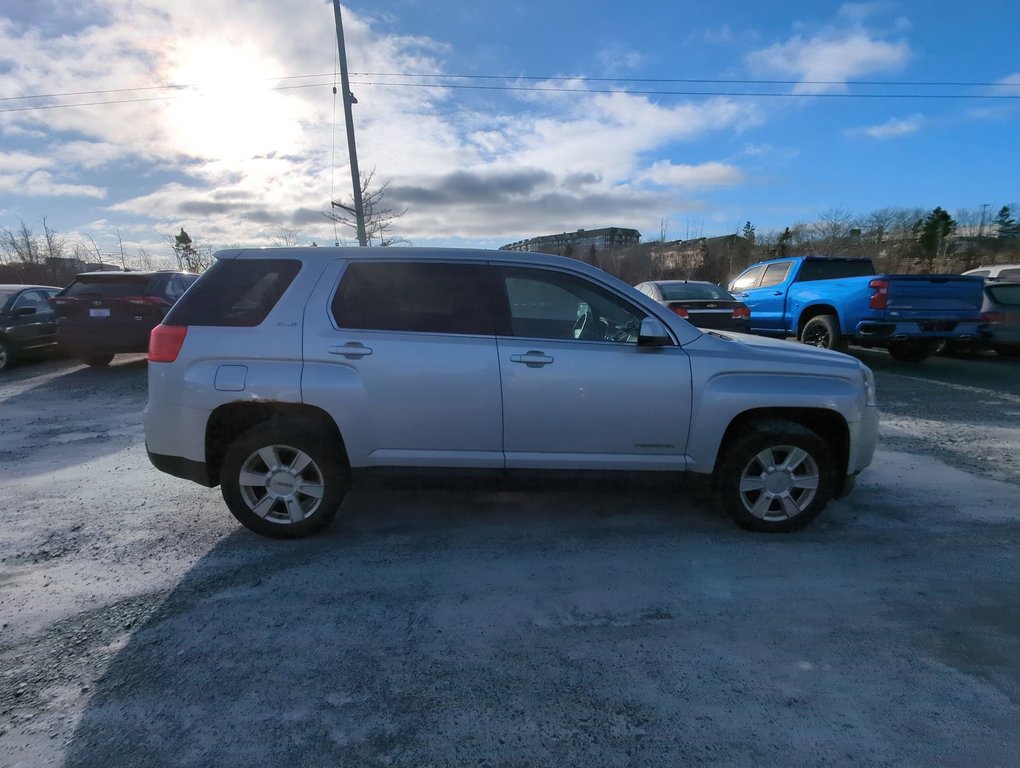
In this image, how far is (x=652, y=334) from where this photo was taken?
134 inches

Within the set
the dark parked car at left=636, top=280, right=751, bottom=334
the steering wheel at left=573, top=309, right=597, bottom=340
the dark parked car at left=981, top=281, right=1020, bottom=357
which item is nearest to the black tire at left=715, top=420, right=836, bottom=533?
the steering wheel at left=573, top=309, right=597, bottom=340

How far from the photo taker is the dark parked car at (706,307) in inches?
361

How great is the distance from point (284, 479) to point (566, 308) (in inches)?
83.9

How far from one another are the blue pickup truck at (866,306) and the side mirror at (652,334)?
738 cm

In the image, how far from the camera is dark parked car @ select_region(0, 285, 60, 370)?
9.66 metres

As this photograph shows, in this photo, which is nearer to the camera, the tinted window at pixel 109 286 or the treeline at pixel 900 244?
the tinted window at pixel 109 286

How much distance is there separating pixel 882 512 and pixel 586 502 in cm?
213

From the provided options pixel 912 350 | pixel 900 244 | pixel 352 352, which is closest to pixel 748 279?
pixel 912 350

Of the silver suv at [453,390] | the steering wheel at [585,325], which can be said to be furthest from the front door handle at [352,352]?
the steering wheel at [585,325]

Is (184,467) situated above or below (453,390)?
below

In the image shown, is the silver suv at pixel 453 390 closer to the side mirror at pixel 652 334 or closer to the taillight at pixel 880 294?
the side mirror at pixel 652 334

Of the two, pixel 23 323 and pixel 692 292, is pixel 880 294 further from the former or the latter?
pixel 23 323

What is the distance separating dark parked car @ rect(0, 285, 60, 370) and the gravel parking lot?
7248 millimetres

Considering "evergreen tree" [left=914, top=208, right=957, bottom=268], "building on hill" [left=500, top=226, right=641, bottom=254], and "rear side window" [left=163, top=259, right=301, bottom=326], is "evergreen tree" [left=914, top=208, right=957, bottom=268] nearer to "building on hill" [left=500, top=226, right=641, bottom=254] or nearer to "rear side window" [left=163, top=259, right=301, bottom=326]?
"building on hill" [left=500, top=226, right=641, bottom=254]
